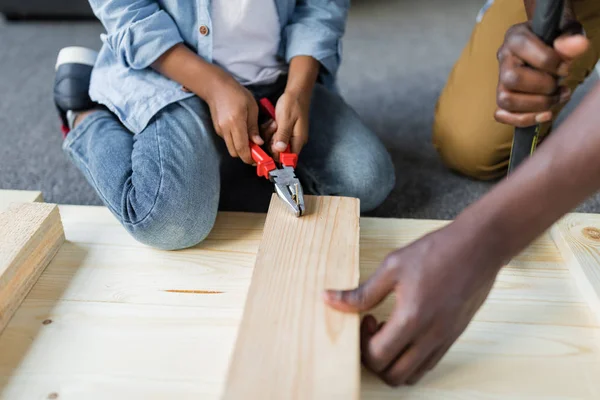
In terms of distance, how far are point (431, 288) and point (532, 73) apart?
1.28 ft

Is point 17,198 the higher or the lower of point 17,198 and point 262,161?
the lower

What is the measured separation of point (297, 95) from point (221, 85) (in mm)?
130

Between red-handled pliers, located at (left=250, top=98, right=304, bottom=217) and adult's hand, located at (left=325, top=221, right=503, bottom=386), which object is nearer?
adult's hand, located at (left=325, top=221, right=503, bottom=386)

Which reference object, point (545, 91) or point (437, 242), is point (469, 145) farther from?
point (437, 242)

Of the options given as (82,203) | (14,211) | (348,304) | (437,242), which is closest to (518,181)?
(437,242)

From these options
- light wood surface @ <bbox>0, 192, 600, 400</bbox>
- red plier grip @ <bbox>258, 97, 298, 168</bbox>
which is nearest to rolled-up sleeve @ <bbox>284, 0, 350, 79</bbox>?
red plier grip @ <bbox>258, 97, 298, 168</bbox>

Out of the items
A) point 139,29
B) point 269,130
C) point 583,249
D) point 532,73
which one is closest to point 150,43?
point 139,29

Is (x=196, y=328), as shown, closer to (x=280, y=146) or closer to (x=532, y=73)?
(x=280, y=146)

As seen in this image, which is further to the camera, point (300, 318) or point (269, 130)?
point (269, 130)

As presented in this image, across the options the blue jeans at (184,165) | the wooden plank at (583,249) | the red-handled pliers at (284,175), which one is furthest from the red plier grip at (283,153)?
the wooden plank at (583,249)

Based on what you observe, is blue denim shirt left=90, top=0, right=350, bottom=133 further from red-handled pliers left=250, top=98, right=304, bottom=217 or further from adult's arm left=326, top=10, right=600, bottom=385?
adult's arm left=326, top=10, right=600, bottom=385

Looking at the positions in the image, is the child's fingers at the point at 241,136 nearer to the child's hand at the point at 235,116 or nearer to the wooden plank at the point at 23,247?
the child's hand at the point at 235,116

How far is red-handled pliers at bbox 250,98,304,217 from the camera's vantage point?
82cm

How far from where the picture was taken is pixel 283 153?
3.04 feet
